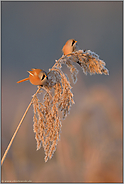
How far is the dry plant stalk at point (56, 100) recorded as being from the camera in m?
0.76

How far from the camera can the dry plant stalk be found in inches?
29.8

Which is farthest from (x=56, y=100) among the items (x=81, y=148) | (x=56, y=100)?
(x=81, y=148)

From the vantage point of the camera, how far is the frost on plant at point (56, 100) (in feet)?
2.48

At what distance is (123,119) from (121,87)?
441 mm

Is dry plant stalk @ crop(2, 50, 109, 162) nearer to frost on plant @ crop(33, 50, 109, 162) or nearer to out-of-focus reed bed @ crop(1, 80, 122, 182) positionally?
frost on plant @ crop(33, 50, 109, 162)

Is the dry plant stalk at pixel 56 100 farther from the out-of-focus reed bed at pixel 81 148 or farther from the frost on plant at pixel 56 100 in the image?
the out-of-focus reed bed at pixel 81 148

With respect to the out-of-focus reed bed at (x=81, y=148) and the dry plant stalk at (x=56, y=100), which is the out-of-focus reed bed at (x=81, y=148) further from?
Result: the dry plant stalk at (x=56, y=100)

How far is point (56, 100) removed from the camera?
794 millimetres

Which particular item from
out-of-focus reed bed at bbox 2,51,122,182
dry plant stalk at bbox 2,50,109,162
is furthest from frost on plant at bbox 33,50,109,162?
out-of-focus reed bed at bbox 2,51,122,182

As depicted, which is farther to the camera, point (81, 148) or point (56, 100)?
point (81, 148)

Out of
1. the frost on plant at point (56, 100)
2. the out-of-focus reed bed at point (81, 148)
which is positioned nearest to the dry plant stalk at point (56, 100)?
the frost on plant at point (56, 100)

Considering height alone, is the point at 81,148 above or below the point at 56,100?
below

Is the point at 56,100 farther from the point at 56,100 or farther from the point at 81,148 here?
the point at 81,148

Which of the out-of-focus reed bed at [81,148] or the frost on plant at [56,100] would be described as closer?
the frost on plant at [56,100]
